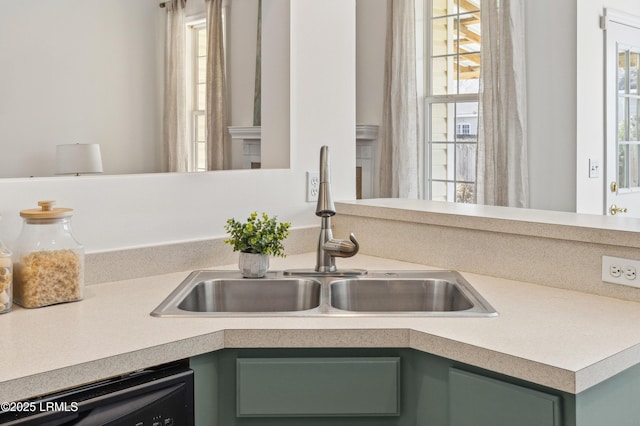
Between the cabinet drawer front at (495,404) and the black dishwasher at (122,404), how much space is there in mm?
551

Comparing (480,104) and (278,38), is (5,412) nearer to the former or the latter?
(278,38)

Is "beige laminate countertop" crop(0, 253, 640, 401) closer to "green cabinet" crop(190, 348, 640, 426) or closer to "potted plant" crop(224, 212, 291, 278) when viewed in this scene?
"green cabinet" crop(190, 348, 640, 426)

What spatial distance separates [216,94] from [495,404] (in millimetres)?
4195

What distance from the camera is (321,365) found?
1457mm

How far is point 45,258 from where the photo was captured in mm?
1598

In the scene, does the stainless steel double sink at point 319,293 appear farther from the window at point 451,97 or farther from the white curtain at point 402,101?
the white curtain at point 402,101

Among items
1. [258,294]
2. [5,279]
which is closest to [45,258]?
[5,279]

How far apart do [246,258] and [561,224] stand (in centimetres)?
87

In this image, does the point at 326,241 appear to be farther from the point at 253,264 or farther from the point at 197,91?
the point at 197,91

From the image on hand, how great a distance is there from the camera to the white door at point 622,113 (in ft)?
14.1

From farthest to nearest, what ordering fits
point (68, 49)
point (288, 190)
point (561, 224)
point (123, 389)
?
point (68, 49) → point (288, 190) → point (561, 224) → point (123, 389)

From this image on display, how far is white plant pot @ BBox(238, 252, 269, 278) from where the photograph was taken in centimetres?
193

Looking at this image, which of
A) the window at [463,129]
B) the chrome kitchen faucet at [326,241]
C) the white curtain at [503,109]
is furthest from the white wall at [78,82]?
the chrome kitchen faucet at [326,241]

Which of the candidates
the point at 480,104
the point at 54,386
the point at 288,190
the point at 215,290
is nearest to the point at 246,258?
the point at 215,290
